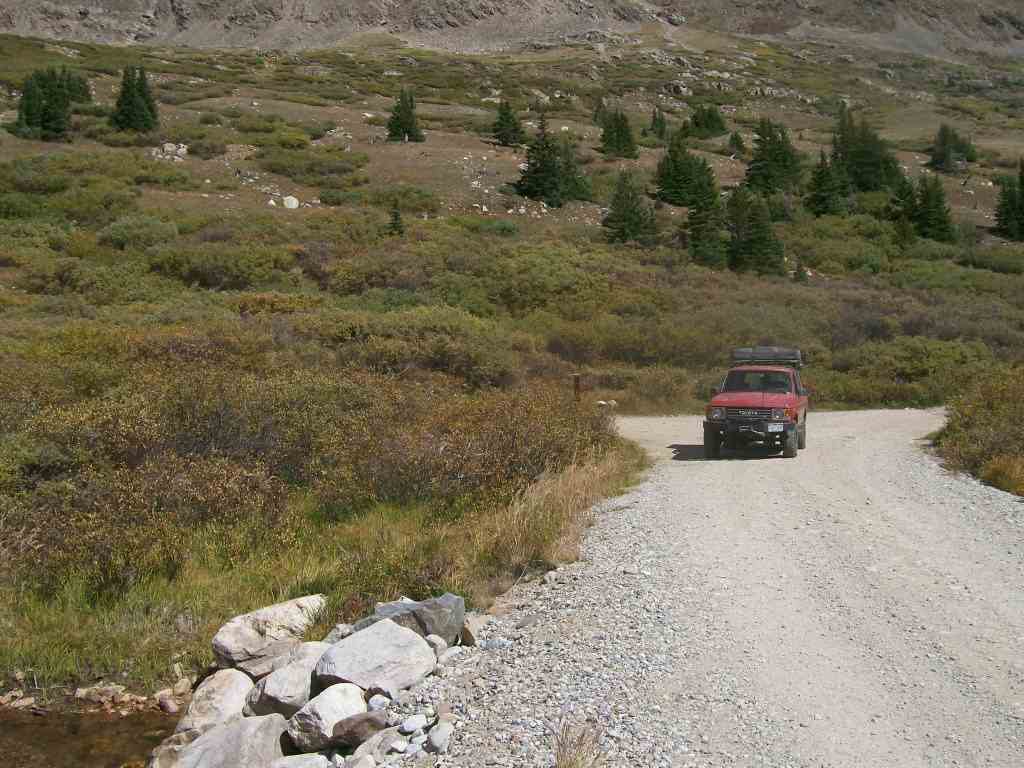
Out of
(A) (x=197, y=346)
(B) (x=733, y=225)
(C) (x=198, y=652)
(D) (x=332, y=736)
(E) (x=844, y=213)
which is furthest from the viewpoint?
(E) (x=844, y=213)

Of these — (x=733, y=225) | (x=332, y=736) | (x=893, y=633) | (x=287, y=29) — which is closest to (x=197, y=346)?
(x=332, y=736)

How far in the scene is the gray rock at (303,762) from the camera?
512 centimetres

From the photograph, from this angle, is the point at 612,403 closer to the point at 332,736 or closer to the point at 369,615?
the point at 369,615

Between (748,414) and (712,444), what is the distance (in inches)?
32.1

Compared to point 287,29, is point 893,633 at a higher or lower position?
lower

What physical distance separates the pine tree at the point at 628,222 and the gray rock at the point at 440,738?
37.8 metres

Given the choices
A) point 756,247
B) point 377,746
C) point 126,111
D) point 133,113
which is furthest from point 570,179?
point 377,746

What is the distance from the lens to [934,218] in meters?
51.1

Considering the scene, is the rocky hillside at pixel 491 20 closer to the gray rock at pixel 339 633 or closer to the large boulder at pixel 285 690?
the gray rock at pixel 339 633

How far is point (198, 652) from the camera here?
277 inches

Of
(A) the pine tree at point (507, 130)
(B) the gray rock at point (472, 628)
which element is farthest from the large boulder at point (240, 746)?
(A) the pine tree at point (507, 130)

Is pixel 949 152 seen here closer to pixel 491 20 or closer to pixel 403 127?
pixel 403 127

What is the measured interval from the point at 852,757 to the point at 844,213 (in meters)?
53.7

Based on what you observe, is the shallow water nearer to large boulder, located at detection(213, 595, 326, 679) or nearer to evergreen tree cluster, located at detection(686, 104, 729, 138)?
large boulder, located at detection(213, 595, 326, 679)
